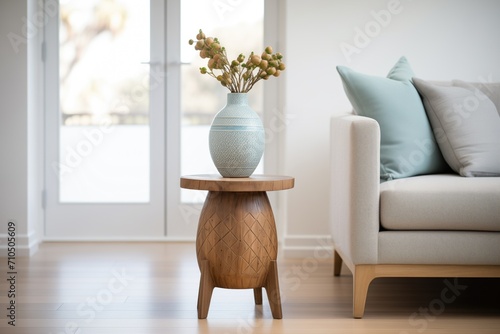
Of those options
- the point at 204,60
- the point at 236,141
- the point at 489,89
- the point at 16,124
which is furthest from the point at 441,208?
the point at 16,124

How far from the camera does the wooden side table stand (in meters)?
2.49

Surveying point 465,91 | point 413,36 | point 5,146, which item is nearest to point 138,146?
point 5,146

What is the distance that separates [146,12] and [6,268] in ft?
5.40

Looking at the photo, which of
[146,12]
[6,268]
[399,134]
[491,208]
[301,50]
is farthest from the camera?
[146,12]

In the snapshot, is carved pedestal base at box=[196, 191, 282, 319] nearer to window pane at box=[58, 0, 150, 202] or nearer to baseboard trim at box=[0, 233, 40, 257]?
baseboard trim at box=[0, 233, 40, 257]

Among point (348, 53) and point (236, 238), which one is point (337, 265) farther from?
point (348, 53)

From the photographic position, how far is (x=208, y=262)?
253 centimetres

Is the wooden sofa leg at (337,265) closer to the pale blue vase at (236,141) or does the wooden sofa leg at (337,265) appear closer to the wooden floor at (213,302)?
the wooden floor at (213,302)

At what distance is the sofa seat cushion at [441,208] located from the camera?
8.19 ft

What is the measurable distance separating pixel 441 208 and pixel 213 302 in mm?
955

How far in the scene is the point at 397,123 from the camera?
2.84 m

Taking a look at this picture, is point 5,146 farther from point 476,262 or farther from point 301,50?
point 476,262

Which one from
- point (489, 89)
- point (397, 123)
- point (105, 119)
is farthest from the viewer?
point (105, 119)

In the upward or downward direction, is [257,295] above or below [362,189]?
below
